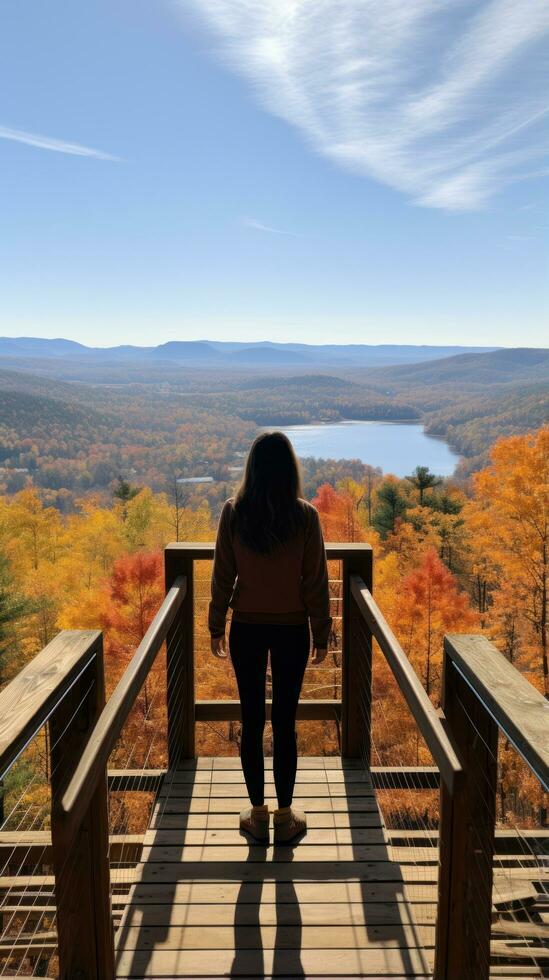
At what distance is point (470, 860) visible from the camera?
164 centimetres

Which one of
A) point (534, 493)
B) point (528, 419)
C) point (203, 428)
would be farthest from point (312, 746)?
point (203, 428)

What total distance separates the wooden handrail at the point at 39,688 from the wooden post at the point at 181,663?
1.31 metres

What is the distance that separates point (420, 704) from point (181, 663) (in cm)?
188

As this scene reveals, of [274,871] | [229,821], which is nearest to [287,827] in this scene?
[274,871]

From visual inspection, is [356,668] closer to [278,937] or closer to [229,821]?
[229,821]

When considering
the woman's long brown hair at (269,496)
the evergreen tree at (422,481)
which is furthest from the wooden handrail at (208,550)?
the evergreen tree at (422,481)

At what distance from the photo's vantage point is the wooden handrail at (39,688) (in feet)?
4.52

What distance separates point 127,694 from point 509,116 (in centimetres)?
5794

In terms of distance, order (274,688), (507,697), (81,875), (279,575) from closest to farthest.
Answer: (507,697) → (81,875) → (279,575) → (274,688)

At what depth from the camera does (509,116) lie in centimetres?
4944

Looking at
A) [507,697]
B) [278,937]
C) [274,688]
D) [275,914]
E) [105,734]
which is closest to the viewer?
[507,697]

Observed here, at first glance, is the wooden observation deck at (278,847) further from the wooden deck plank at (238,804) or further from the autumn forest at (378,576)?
the autumn forest at (378,576)

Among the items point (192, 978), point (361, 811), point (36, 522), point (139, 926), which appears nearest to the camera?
point (192, 978)

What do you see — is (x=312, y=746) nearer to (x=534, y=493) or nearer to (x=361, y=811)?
(x=534, y=493)
